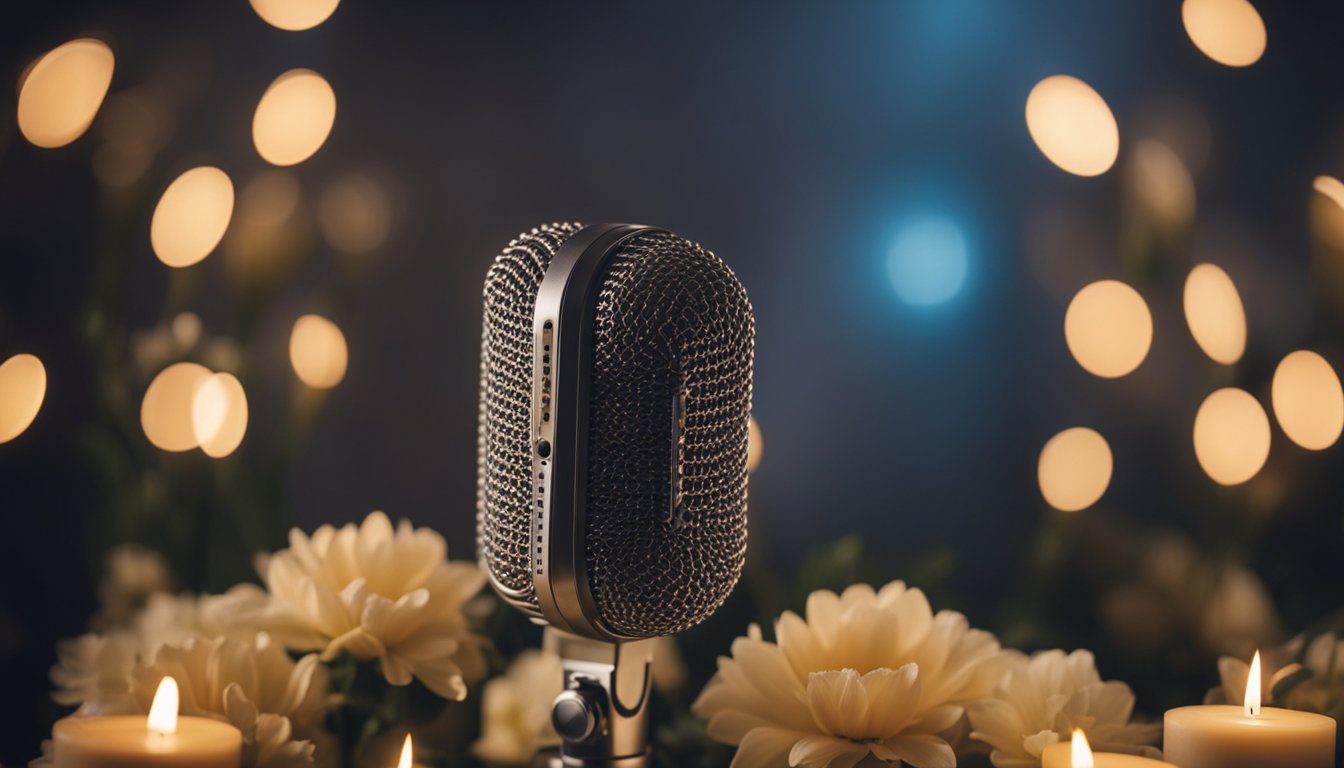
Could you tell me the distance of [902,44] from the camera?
3.22 feet

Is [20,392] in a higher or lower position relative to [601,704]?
higher

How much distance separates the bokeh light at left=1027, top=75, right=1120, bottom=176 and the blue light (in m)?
0.09

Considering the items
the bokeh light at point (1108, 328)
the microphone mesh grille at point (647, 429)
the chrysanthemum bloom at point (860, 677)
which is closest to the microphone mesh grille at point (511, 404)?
the microphone mesh grille at point (647, 429)

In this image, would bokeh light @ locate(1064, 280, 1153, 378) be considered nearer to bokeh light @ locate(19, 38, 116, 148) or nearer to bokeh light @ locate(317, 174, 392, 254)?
bokeh light @ locate(317, 174, 392, 254)

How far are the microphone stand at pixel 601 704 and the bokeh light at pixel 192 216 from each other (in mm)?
505

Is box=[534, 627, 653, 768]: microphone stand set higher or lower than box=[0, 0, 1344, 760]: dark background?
lower

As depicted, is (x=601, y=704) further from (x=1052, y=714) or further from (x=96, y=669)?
(x=96, y=669)

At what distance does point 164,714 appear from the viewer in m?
0.71

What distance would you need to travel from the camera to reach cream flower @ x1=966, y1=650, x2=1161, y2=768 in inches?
30.7

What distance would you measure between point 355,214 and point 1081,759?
743 mm

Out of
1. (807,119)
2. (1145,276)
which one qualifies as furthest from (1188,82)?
(807,119)

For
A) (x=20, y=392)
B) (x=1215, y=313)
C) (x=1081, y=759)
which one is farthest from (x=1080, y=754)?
(x=20, y=392)

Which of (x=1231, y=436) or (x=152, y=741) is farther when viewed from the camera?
(x=1231, y=436)

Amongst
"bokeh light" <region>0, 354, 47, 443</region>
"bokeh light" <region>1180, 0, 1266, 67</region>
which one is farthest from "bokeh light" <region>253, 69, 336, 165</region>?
"bokeh light" <region>1180, 0, 1266, 67</region>
